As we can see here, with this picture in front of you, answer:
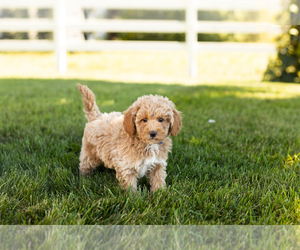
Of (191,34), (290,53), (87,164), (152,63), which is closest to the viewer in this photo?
(87,164)

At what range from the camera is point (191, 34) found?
45.9 feet

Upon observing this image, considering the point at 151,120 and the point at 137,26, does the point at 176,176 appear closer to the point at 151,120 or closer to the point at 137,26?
the point at 151,120

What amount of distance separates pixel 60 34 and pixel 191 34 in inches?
230

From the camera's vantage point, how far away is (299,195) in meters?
2.38

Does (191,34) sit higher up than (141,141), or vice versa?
(191,34)

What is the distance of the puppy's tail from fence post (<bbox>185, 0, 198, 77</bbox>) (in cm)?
1131

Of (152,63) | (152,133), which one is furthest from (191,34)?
(152,133)

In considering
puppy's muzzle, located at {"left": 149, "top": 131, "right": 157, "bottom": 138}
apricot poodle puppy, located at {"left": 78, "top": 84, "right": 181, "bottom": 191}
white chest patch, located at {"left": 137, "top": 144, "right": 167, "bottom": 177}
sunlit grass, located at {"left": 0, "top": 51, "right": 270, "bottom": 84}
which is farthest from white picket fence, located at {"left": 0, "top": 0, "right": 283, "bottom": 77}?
puppy's muzzle, located at {"left": 149, "top": 131, "right": 157, "bottom": 138}

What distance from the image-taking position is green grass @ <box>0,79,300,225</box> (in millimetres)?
2066

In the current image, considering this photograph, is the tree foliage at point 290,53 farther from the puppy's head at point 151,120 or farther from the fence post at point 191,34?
the puppy's head at point 151,120

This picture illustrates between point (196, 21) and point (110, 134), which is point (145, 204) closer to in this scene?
point (110, 134)

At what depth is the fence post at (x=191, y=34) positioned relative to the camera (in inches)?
546

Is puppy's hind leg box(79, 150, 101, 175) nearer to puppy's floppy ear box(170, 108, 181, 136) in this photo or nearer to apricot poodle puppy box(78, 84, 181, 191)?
apricot poodle puppy box(78, 84, 181, 191)

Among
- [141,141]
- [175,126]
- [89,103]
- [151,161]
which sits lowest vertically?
[151,161]
